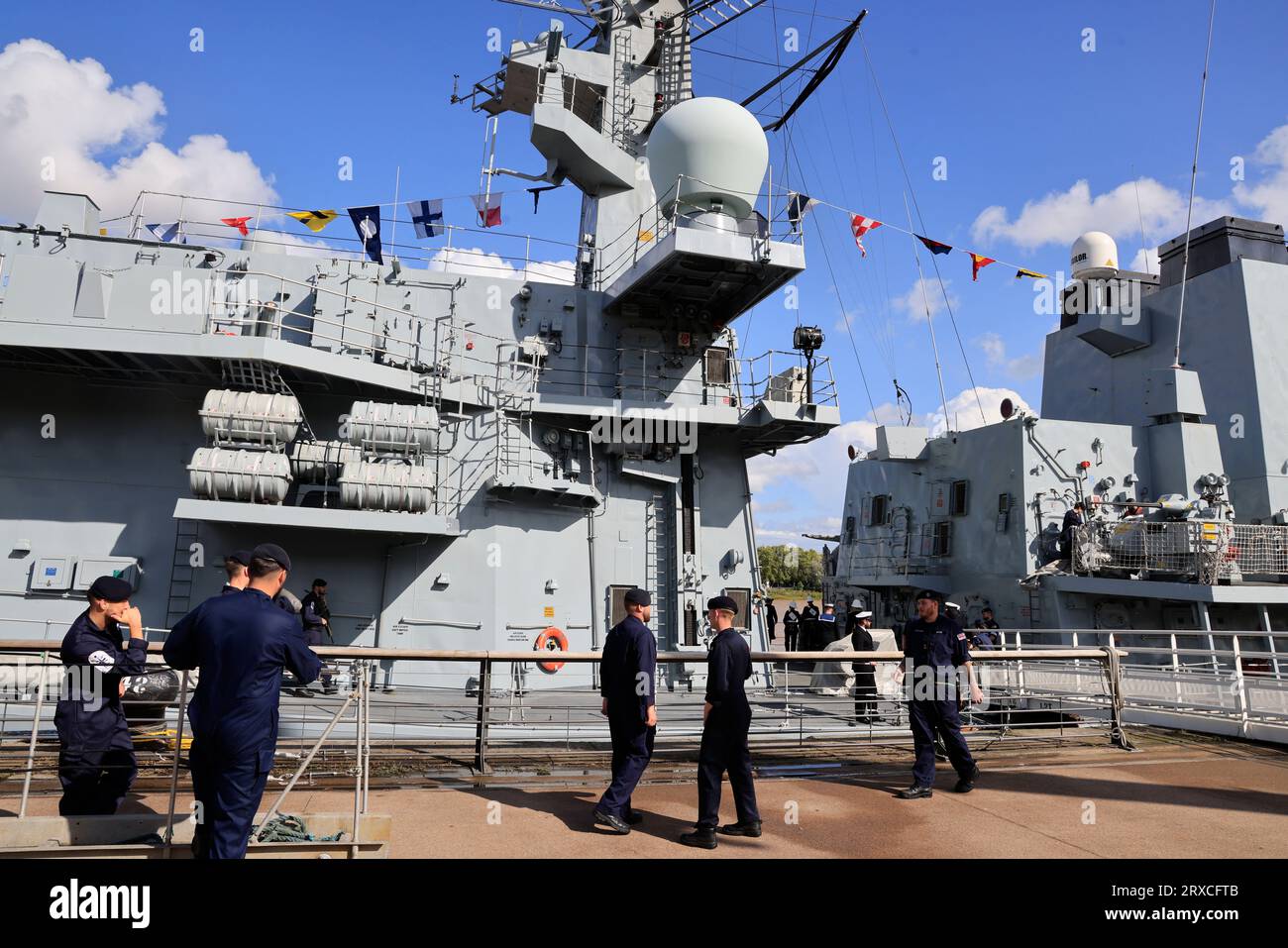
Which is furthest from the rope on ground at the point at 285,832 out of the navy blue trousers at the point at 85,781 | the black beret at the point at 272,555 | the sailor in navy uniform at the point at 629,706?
the sailor in navy uniform at the point at 629,706

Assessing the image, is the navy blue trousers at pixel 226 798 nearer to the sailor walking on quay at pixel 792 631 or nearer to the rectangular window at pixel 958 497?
the sailor walking on quay at pixel 792 631

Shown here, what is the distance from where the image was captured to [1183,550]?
12.8 meters

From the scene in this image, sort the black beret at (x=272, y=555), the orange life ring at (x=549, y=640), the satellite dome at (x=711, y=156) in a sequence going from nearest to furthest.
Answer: the black beret at (x=272, y=555), the orange life ring at (x=549, y=640), the satellite dome at (x=711, y=156)

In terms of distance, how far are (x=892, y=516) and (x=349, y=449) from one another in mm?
13427

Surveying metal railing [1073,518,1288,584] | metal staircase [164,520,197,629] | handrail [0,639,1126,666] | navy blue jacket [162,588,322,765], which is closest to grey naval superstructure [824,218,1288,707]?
metal railing [1073,518,1288,584]

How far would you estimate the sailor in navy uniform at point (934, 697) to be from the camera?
217 inches

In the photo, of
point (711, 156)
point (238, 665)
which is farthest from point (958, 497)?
point (238, 665)

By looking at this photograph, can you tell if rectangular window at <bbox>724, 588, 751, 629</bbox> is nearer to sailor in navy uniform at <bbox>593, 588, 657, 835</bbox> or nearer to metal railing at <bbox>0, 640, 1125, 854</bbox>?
metal railing at <bbox>0, 640, 1125, 854</bbox>

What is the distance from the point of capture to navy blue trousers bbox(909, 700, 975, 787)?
549 cm

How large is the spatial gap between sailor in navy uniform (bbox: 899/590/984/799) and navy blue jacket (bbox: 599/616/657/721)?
2.03m

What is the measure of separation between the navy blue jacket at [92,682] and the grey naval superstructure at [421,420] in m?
3.89

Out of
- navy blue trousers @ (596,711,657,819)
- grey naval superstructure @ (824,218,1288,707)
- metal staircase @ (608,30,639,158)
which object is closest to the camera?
navy blue trousers @ (596,711,657,819)

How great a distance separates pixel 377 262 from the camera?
10734 mm
